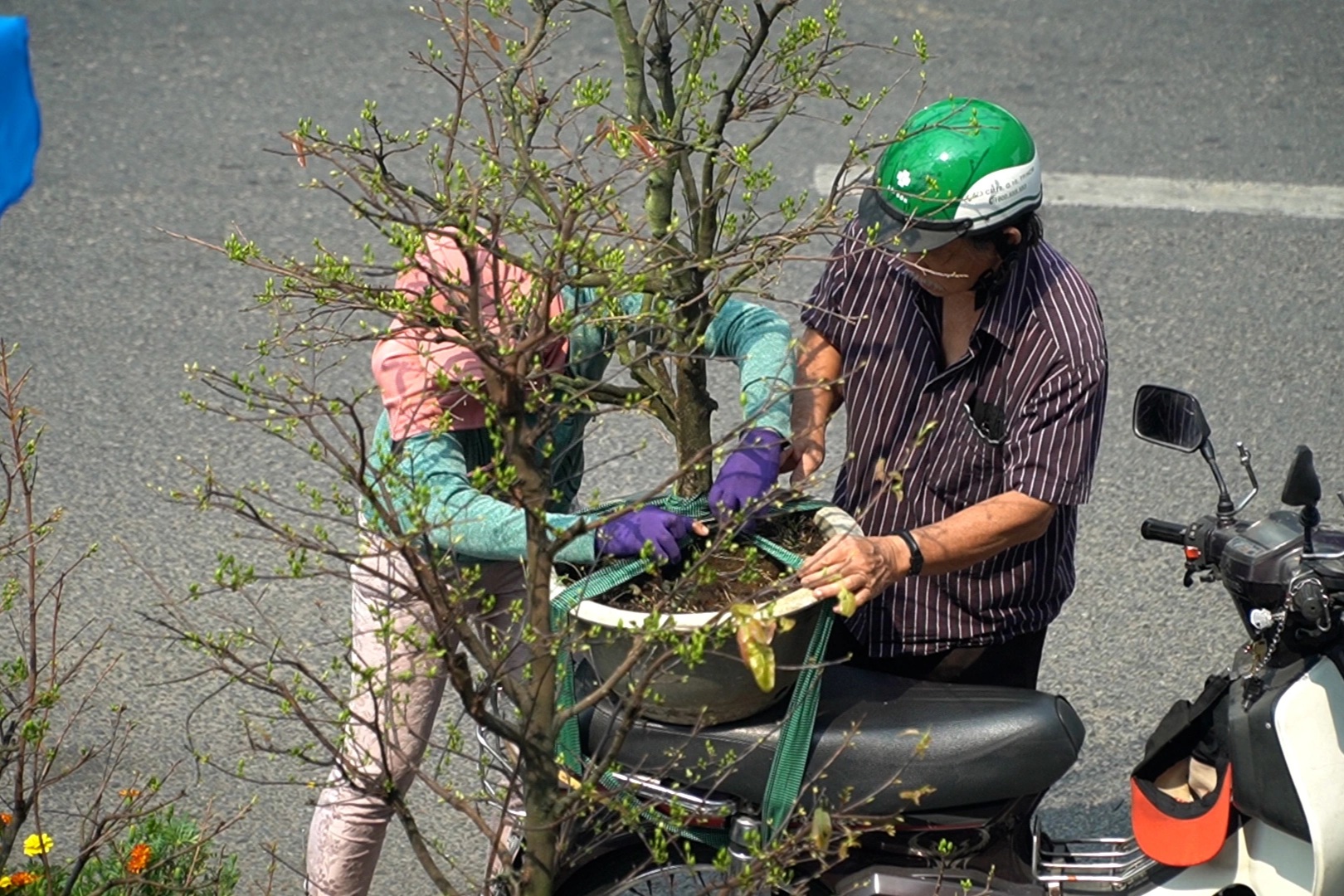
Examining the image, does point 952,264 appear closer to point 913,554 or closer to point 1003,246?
point 1003,246

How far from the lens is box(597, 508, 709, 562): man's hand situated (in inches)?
95.3

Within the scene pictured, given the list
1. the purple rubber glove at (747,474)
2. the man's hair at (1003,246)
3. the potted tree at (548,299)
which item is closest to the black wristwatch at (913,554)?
the potted tree at (548,299)

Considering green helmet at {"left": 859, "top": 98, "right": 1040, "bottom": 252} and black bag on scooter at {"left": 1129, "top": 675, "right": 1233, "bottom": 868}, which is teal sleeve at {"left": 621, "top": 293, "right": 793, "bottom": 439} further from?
black bag on scooter at {"left": 1129, "top": 675, "right": 1233, "bottom": 868}

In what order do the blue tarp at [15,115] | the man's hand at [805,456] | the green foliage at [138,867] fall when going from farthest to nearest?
the man's hand at [805,456], the green foliage at [138,867], the blue tarp at [15,115]

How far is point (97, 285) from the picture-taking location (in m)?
5.87

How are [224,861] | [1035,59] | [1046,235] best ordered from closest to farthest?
[224,861]
[1046,235]
[1035,59]

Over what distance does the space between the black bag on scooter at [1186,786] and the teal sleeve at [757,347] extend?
2.84 feet

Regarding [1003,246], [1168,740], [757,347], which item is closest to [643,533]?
[757,347]

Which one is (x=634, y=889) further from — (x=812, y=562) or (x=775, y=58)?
(x=775, y=58)

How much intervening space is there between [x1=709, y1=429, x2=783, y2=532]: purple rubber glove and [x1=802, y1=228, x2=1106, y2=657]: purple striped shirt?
0.57 ft

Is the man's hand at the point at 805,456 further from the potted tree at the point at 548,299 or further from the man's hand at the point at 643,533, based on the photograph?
the man's hand at the point at 643,533

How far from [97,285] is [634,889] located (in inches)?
147

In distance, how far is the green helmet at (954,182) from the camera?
2619 millimetres

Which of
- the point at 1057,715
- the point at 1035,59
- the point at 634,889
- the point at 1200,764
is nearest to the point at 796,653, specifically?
the point at 1057,715
